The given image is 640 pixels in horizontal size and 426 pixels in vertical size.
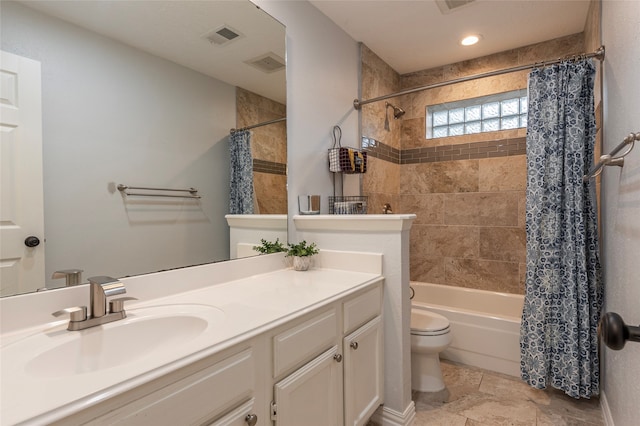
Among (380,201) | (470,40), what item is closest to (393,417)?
(380,201)

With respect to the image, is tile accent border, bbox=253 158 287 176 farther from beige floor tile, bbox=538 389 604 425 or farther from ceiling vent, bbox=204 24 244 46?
beige floor tile, bbox=538 389 604 425

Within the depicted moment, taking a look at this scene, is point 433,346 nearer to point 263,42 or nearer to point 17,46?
point 263,42

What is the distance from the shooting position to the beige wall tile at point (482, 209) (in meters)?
2.93

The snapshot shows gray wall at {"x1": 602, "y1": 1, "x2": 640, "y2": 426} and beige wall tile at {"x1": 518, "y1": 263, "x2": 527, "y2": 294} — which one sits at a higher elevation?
gray wall at {"x1": 602, "y1": 1, "x2": 640, "y2": 426}

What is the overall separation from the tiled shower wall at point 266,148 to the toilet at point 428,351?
1185 millimetres

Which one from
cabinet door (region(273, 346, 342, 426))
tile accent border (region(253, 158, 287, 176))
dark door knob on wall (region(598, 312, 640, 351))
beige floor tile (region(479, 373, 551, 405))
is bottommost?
beige floor tile (region(479, 373, 551, 405))

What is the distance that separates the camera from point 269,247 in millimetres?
1870

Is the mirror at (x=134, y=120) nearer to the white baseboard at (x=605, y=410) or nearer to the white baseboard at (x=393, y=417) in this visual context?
the white baseboard at (x=393, y=417)

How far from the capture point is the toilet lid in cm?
210

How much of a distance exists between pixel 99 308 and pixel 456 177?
3.05 m

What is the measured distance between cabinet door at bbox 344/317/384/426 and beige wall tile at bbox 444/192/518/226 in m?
1.88

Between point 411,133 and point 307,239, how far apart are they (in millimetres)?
2057

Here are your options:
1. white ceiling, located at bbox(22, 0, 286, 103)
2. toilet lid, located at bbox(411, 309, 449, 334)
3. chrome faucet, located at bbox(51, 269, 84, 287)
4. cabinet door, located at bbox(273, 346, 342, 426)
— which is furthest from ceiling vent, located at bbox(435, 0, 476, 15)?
chrome faucet, located at bbox(51, 269, 84, 287)

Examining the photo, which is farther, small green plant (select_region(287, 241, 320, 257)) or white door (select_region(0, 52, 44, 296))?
small green plant (select_region(287, 241, 320, 257))
